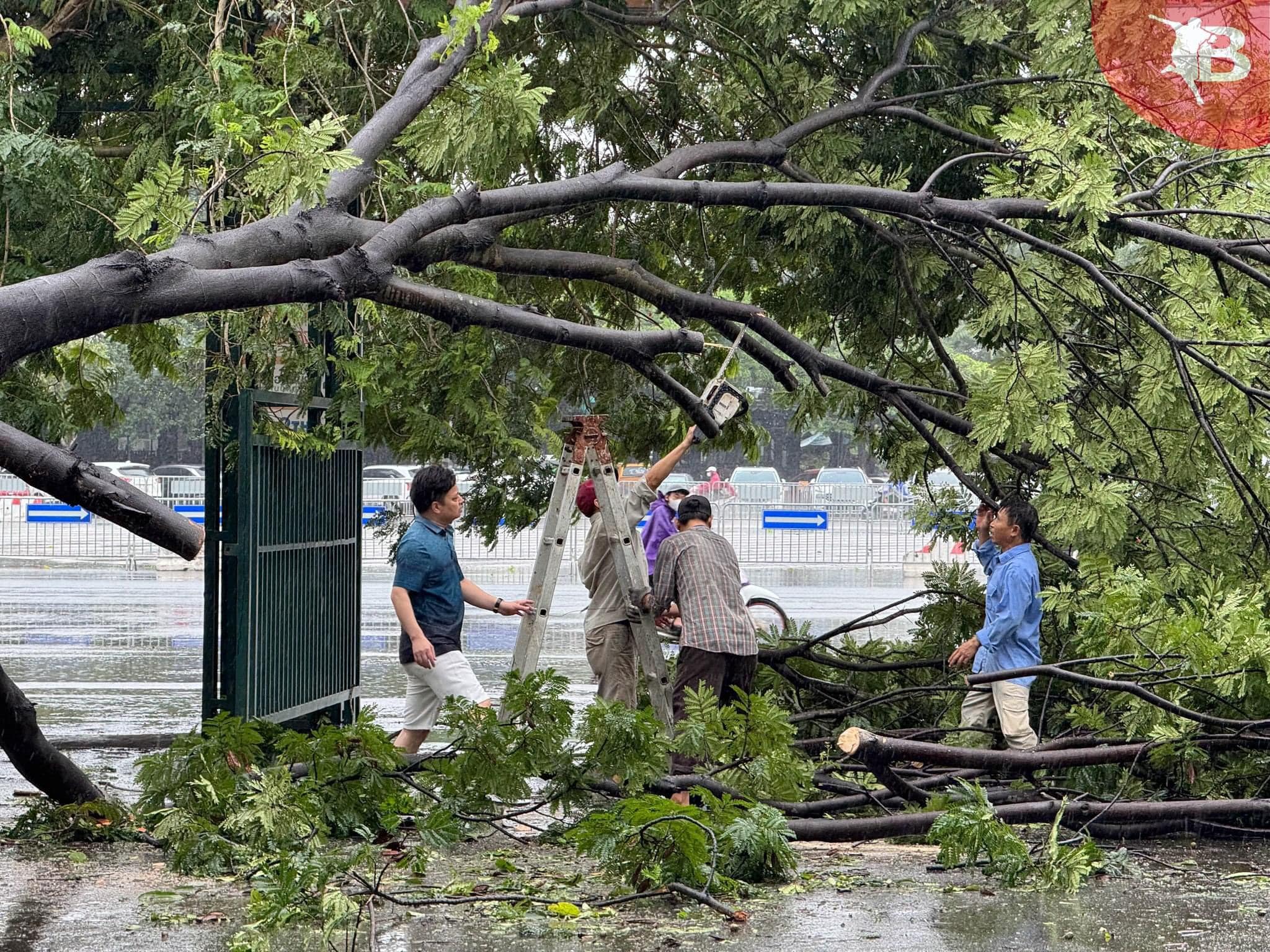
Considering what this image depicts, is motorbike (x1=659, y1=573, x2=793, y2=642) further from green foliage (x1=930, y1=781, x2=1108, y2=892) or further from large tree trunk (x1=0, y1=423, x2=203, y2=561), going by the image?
large tree trunk (x1=0, y1=423, x2=203, y2=561)

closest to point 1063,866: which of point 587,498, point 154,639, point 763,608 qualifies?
point 587,498

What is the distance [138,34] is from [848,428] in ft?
157

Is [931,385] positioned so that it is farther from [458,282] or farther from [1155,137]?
[458,282]

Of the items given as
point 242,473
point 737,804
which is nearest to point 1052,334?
point 737,804

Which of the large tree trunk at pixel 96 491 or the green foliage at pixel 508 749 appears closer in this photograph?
the large tree trunk at pixel 96 491

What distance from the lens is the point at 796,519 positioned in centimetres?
3120

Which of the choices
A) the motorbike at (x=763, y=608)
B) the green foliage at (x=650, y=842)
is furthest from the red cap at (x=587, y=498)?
the motorbike at (x=763, y=608)

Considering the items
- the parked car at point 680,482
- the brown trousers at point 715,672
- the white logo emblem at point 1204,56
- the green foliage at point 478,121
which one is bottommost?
the brown trousers at point 715,672

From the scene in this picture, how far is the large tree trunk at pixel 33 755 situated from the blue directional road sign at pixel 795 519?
23.5 metres

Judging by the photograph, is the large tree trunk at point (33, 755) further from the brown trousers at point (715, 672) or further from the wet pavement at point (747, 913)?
the brown trousers at point (715, 672)

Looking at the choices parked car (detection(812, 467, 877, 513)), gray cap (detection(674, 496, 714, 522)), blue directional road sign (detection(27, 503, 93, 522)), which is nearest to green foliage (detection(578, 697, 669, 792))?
gray cap (detection(674, 496, 714, 522))

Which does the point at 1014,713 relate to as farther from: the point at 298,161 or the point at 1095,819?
the point at 298,161

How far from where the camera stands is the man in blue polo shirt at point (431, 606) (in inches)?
291

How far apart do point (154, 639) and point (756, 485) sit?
22855 mm
